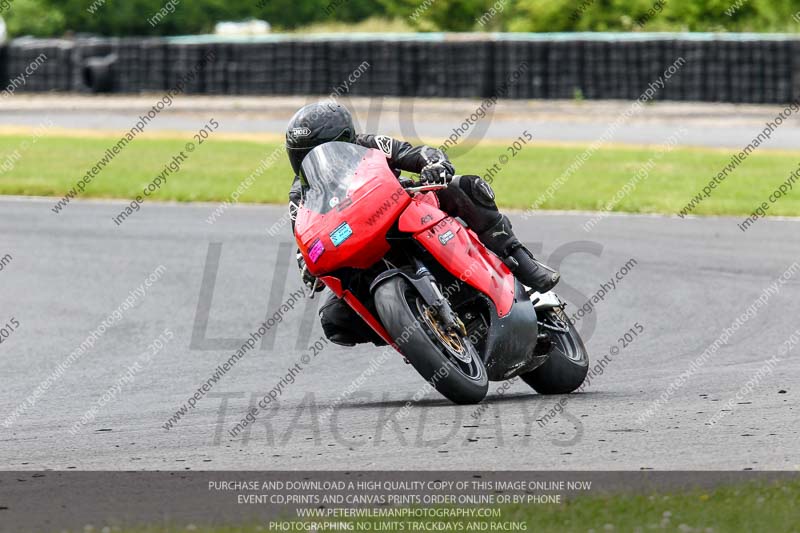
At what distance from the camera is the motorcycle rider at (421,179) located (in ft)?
22.9

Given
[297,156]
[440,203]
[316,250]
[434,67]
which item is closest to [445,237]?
[440,203]

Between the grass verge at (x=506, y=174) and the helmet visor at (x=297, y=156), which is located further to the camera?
the grass verge at (x=506, y=174)

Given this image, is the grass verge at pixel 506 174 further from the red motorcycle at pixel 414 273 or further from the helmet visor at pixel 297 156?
the red motorcycle at pixel 414 273

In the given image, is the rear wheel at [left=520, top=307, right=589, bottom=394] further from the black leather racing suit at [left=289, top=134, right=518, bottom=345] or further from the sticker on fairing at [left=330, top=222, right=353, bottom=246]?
the sticker on fairing at [left=330, top=222, right=353, bottom=246]

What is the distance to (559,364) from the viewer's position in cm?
741

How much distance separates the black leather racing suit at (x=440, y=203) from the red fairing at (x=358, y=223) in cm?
31

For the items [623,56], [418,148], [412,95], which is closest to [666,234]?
[418,148]

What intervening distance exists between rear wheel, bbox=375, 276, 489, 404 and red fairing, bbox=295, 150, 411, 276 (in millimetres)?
203

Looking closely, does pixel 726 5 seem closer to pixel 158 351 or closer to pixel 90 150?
pixel 90 150

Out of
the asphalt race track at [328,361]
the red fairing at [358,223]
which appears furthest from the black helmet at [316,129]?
the asphalt race track at [328,361]

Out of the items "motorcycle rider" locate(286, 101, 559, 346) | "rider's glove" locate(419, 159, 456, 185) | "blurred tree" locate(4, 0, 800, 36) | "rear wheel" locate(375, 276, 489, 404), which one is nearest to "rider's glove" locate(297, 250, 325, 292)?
"motorcycle rider" locate(286, 101, 559, 346)

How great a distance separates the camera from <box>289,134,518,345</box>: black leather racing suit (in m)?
7.04

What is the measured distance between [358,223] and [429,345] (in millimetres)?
→ 663

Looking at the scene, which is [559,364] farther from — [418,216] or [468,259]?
[418,216]
